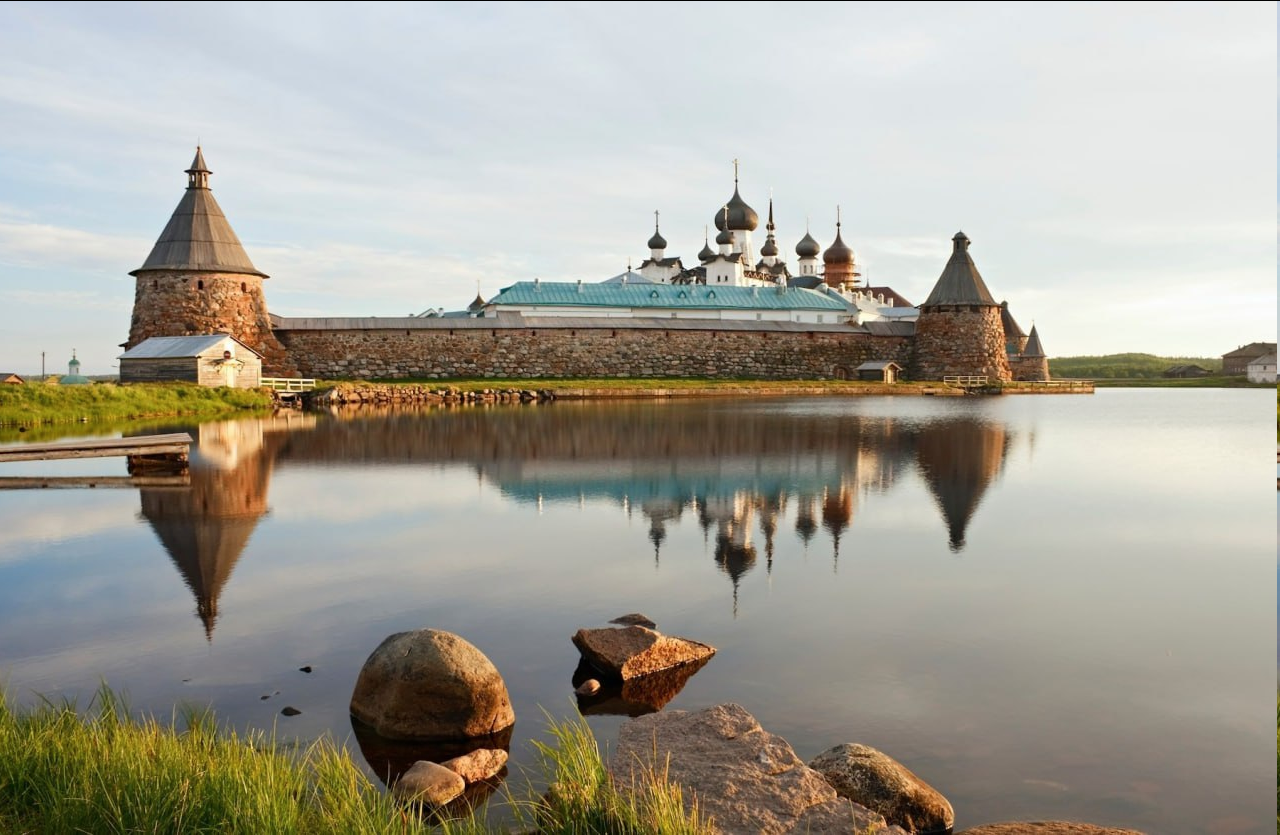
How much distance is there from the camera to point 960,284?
1463 inches

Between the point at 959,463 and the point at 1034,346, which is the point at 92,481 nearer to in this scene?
the point at 959,463

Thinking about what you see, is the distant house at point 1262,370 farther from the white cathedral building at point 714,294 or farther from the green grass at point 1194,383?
the white cathedral building at point 714,294

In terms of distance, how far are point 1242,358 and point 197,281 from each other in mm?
50764

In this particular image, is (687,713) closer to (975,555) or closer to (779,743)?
(779,743)

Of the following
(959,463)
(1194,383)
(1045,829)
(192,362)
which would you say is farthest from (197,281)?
(1194,383)

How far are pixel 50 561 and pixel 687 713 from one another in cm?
545

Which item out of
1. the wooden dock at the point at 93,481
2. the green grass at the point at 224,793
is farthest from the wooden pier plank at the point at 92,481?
the green grass at the point at 224,793

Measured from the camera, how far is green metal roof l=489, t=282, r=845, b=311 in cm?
3891

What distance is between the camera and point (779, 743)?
11.8 feet

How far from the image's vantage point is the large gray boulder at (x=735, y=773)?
3.07 meters

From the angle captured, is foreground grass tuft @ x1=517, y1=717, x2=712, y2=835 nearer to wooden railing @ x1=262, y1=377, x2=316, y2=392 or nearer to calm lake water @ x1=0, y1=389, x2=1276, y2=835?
calm lake water @ x1=0, y1=389, x2=1276, y2=835

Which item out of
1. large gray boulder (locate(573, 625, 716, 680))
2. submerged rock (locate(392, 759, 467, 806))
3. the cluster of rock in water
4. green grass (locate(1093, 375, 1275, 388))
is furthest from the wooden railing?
green grass (locate(1093, 375, 1275, 388))

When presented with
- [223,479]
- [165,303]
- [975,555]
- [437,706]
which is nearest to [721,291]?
[165,303]

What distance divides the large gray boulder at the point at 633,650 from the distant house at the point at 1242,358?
174ft
